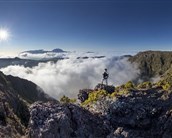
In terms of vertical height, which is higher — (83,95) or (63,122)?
(63,122)

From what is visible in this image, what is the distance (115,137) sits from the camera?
2300 cm

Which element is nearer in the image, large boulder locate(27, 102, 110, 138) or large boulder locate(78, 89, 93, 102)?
large boulder locate(27, 102, 110, 138)

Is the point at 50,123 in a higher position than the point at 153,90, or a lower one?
lower

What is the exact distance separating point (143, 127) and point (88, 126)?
15.2 ft

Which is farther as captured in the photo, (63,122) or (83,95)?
(83,95)

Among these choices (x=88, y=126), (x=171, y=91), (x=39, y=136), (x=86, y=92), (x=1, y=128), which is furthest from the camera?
(x=86, y=92)

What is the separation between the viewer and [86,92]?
1656 inches

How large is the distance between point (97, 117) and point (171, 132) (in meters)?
6.27

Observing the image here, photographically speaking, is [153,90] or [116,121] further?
[153,90]

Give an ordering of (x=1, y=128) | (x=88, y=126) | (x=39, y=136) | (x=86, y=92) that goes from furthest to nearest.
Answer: (x=86, y=92)
(x=1, y=128)
(x=88, y=126)
(x=39, y=136)

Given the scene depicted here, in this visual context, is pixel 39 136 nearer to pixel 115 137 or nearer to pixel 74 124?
pixel 74 124

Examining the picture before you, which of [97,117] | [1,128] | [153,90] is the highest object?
[153,90]

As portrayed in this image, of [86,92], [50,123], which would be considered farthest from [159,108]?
[86,92]

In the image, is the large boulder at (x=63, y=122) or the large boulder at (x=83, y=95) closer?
the large boulder at (x=63, y=122)
